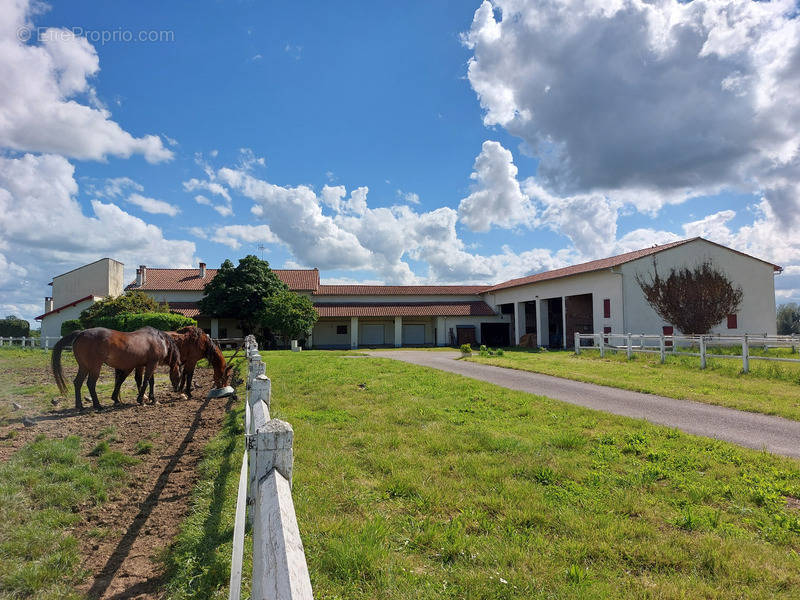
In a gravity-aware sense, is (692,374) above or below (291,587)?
below

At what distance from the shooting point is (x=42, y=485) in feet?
13.5

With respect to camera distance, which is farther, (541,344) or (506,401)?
(541,344)

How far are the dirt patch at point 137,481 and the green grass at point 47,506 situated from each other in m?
0.11

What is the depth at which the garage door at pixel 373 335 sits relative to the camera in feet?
132

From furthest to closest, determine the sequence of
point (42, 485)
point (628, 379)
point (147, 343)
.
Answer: point (628, 379)
point (147, 343)
point (42, 485)

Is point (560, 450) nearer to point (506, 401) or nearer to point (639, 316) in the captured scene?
point (506, 401)

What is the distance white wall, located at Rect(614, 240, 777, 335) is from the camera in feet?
81.4

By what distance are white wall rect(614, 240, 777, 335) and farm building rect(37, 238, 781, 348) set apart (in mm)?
59

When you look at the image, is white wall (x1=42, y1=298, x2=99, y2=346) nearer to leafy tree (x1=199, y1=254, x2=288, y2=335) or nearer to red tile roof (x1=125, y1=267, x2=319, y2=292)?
red tile roof (x1=125, y1=267, x2=319, y2=292)

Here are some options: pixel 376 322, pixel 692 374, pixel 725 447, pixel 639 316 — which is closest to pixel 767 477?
pixel 725 447

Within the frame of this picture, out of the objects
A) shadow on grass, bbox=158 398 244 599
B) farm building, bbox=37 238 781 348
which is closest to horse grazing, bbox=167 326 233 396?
shadow on grass, bbox=158 398 244 599

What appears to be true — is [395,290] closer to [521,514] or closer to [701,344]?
[701,344]

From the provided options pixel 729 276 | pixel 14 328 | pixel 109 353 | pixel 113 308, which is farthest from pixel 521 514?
pixel 14 328

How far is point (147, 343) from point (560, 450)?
8024 mm
